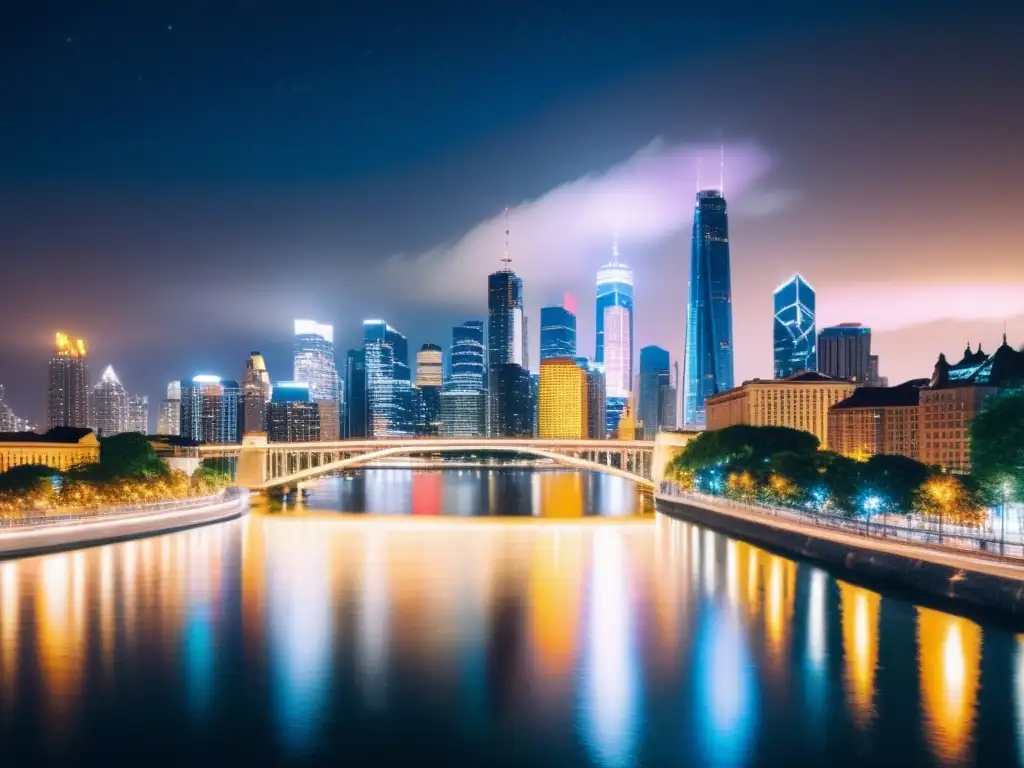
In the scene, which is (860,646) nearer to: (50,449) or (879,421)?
(50,449)

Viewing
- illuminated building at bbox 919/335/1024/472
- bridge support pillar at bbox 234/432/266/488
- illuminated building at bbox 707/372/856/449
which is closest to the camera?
bridge support pillar at bbox 234/432/266/488

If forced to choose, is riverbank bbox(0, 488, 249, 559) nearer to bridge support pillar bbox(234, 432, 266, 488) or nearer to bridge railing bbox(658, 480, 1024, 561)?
bridge support pillar bbox(234, 432, 266, 488)

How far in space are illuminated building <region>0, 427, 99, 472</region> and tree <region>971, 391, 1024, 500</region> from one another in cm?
6013

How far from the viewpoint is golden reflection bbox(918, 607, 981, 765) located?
18203 millimetres

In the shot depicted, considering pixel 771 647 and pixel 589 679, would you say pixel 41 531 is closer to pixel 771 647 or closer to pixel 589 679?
pixel 589 679

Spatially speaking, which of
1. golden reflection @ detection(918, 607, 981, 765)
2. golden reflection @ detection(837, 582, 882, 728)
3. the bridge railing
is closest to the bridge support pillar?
the bridge railing

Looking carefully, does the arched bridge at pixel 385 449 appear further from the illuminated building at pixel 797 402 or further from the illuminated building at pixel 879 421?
Result: the illuminated building at pixel 797 402

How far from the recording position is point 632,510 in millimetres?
73375

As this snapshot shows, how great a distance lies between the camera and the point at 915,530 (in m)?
33.2

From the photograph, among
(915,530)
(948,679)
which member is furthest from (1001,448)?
(948,679)

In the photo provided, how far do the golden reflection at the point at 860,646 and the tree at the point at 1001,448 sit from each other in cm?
834

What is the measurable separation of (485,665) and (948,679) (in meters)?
11.0

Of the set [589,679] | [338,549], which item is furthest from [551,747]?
[338,549]

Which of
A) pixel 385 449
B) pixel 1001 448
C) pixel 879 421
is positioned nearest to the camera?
pixel 1001 448
